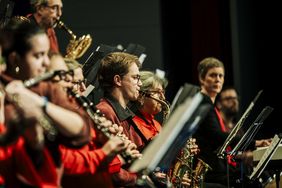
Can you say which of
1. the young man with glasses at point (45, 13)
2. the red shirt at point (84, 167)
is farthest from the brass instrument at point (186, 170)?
the red shirt at point (84, 167)

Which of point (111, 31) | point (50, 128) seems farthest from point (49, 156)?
point (111, 31)

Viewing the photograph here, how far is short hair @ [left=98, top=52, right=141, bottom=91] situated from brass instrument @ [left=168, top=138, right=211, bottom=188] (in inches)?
40.0

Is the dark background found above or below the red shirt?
above

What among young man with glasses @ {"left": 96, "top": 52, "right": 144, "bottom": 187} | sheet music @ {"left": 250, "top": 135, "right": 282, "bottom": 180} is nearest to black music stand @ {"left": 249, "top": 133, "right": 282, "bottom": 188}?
sheet music @ {"left": 250, "top": 135, "right": 282, "bottom": 180}

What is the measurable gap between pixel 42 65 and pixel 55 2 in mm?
2060

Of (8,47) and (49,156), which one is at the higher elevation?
(8,47)

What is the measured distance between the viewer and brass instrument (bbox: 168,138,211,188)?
5.46 metres

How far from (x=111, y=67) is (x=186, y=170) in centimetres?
130

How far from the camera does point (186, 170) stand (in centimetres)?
557

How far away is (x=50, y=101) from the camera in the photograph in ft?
9.85

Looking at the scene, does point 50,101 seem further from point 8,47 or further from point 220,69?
point 220,69

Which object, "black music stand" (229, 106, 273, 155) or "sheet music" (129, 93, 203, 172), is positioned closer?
"sheet music" (129, 93, 203, 172)

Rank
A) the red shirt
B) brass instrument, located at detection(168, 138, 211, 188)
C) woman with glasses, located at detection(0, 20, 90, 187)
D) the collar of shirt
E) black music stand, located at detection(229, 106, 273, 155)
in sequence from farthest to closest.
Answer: brass instrument, located at detection(168, 138, 211, 188) < black music stand, located at detection(229, 106, 273, 155) < the collar of shirt < the red shirt < woman with glasses, located at detection(0, 20, 90, 187)

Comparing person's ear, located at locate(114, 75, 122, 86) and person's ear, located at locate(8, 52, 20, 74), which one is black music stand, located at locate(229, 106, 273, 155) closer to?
person's ear, located at locate(114, 75, 122, 86)
